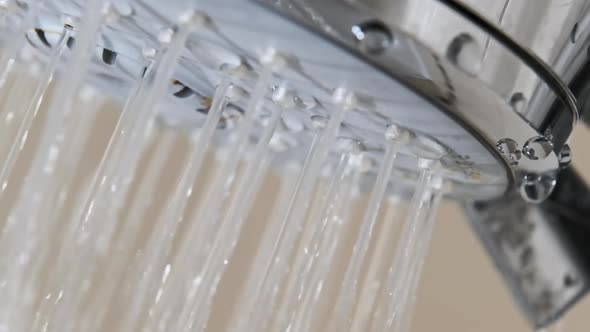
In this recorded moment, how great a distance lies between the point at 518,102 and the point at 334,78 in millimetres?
59

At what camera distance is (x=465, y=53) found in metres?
0.27

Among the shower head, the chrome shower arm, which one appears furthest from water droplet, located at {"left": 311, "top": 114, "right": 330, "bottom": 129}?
the chrome shower arm

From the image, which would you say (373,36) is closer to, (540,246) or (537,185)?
(537,185)

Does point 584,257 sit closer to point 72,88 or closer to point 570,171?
point 570,171

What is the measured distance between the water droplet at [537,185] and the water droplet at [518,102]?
52 millimetres

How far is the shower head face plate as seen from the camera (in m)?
0.26

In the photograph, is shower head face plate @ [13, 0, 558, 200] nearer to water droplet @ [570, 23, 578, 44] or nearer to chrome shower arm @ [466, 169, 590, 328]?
water droplet @ [570, 23, 578, 44]

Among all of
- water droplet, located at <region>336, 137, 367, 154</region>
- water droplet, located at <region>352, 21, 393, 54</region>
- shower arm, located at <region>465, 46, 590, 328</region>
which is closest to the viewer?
water droplet, located at <region>352, 21, 393, 54</region>

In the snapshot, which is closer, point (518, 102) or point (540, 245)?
point (518, 102)

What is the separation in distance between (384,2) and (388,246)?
Answer: 1.33 feet

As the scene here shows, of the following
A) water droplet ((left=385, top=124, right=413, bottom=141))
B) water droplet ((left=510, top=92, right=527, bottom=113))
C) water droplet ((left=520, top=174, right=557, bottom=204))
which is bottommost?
water droplet ((left=385, top=124, right=413, bottom=141))

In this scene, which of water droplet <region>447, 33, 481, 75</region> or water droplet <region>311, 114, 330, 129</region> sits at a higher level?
water droplet <region>447, 33, 481, 75</region>

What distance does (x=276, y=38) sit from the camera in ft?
0.88

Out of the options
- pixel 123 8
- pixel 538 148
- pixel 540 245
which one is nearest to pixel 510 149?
pixel 538 148
